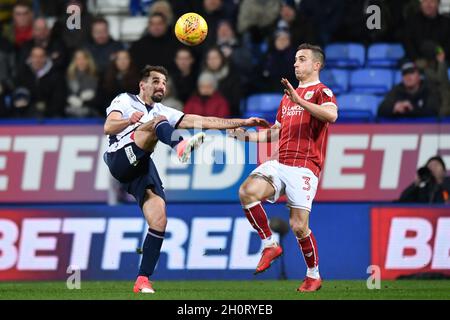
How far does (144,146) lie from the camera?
12.0 m

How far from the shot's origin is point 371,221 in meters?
15.6

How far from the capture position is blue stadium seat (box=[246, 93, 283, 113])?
17281 mm

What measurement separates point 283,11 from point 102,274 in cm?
568

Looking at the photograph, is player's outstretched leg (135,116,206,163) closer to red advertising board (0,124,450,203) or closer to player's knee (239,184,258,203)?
player's knee (239,184,258,203)

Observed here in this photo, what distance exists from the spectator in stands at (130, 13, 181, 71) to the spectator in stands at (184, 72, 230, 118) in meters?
1.22

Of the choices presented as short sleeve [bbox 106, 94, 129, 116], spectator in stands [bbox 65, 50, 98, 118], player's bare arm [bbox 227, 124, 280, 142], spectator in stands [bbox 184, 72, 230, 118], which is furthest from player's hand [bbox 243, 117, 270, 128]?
spectator in stands [bbox 65, 50, 98, 118]

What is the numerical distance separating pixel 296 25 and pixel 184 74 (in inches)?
81.6

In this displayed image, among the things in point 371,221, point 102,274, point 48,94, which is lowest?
point 102,274

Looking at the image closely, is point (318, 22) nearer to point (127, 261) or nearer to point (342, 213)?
point (342, 213)

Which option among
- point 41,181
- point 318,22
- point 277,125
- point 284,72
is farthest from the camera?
point 318,22

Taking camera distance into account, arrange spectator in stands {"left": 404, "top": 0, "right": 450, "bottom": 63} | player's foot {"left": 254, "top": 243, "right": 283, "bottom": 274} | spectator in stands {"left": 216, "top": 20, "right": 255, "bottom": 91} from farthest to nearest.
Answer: spectator in stands {"left": 404, "top": 0, "right": 450, "bottom": 63}, spectator in stands {"left": 216, "top": 20, "right": 255, "bottom": 91}, player's foot {"left": 254, "top": 243, "right": 283, "bottom": 274}

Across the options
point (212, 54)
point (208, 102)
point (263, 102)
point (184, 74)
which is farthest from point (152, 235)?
point (184, 74)

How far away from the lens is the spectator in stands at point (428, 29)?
18.2 m

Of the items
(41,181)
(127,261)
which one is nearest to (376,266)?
(127,261)
